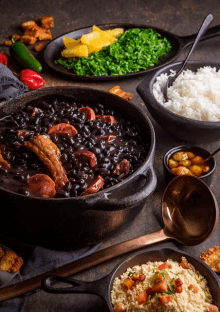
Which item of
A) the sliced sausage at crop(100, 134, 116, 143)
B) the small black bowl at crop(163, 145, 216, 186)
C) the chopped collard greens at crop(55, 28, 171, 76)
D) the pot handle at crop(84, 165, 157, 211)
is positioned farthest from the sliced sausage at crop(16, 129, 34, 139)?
the chopped collard greens at crop(55, 28, 171, 76)

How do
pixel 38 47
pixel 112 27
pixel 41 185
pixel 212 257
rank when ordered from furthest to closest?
pixel 112 27 → pixel 38 47 → pixel 212 257 → pixel 41 185

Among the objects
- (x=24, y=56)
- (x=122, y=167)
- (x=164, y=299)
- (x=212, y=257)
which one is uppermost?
(x=122, y=167)

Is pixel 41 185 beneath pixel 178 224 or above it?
above

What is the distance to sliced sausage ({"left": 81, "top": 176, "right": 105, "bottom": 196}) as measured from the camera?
2480 millimetres

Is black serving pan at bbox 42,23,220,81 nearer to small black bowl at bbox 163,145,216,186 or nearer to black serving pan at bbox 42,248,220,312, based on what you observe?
small black bowl at bbox 163,145,216,186

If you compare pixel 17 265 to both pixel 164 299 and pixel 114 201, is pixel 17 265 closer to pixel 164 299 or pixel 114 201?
pixel 114 201

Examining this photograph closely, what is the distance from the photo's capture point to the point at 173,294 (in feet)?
7.10

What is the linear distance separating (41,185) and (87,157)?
0.42 m

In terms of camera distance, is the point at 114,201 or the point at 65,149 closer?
the point at 114,201

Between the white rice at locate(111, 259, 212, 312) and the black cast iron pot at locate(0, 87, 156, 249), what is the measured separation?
1.21 feet

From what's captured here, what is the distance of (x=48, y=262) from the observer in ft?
8.67

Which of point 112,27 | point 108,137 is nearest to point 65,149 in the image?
point 108,137

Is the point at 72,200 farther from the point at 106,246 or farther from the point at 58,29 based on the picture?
the point at 58,29

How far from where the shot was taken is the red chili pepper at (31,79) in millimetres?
4625
